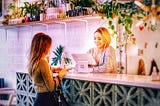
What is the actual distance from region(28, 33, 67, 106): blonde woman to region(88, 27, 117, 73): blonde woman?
73 cm

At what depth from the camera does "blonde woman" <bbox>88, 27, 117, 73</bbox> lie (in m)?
4.08

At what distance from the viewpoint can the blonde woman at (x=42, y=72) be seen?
11.3ft

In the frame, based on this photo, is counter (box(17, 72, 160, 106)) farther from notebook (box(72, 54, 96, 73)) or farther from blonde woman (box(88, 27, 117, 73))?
blonde woman (box(88, 27, 117, 73))

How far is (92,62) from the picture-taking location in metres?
4.08

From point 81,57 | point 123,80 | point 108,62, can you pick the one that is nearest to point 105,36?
point 108,62

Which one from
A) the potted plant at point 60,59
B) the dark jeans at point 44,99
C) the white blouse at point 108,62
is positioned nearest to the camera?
the dark jeans at point 44,99

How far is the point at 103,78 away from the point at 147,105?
604 mm

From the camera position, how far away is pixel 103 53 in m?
4.18

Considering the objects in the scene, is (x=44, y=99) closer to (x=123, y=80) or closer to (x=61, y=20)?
(x=123, y=80)

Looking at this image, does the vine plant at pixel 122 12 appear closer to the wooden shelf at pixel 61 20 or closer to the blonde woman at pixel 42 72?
the wooden shelf at pixel 61 20

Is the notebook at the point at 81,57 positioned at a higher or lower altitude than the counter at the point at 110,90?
higher

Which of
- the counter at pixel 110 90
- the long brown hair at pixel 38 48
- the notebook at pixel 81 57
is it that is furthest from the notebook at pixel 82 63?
the long brown hair at pixel 38 48

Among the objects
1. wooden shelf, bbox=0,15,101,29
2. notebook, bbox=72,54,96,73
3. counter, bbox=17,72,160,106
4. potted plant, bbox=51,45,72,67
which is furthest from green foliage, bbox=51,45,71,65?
notebook, bbox=72,54,96,73

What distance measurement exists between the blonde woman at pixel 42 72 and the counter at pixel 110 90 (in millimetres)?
222
